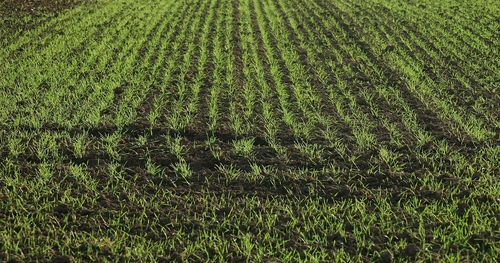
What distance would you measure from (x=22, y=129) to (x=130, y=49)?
13.5ft

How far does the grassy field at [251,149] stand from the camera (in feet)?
11.9

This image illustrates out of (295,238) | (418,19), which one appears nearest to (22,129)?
(295,238)

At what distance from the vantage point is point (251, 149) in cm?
502

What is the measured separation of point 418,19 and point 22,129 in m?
9.97

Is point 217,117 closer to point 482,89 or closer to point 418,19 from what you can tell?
point 482,89

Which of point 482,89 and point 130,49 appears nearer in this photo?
point 482,89

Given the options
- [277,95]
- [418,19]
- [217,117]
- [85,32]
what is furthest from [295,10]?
[217,117]

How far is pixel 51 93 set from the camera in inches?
263

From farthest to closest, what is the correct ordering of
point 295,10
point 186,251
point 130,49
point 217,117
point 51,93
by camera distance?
point 295,10
point 130,49
point 51,93
point 217,117
point 186,251

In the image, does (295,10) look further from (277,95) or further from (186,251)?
(186,251)

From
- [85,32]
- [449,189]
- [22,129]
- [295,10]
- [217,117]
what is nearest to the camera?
[449,189]

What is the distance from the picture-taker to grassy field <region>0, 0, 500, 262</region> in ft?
11.9

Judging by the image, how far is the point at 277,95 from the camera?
22.1ft

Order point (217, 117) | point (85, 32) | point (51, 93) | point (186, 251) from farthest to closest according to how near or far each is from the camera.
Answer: point (85, 32) → point (51, 93) → point (217, 117) → point (186, 251)
